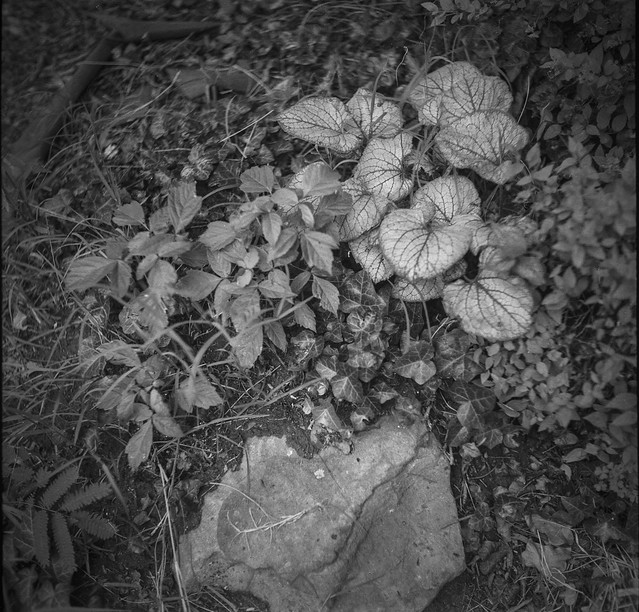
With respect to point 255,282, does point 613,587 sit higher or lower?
lower

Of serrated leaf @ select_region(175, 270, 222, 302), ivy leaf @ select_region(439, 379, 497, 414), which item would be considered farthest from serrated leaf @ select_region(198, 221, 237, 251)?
ivy leaf @ select_region(439, 379, 497, 414)

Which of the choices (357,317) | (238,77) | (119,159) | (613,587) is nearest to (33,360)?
(119,159)

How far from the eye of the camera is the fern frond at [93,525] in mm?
1878

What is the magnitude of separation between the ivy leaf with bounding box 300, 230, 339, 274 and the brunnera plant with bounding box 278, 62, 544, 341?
0.22 meters

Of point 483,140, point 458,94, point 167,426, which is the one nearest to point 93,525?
point 167,426

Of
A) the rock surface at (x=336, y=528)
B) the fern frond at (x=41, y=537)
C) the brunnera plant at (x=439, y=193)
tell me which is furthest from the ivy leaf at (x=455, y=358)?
the fern frond at (x=41, y=537)

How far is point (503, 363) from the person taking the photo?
1.93 meters

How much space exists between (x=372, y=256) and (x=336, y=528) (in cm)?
109

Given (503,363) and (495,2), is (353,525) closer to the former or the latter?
(503,363)

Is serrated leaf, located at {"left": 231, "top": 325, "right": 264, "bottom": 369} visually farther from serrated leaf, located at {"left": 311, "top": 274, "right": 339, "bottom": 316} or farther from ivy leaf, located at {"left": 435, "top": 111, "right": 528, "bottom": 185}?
ivy leaf, located at {"left": 435, "top": 111, "right": 528, "bottom": 185}

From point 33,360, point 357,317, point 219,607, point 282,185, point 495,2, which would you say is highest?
point 495,2

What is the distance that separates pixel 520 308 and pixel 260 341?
99 cm

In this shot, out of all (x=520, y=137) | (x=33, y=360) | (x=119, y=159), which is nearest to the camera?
(x=520, y=137)

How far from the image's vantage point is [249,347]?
197 cm
